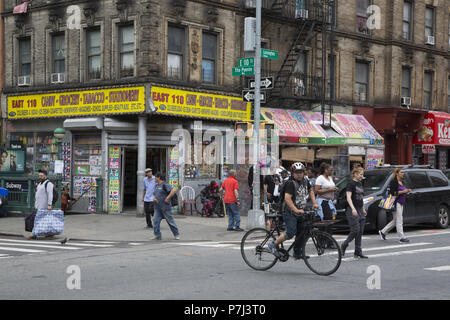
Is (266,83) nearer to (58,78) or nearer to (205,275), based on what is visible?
(205,275)

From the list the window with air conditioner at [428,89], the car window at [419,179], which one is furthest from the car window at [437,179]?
the window with air conditioner at [428,89]

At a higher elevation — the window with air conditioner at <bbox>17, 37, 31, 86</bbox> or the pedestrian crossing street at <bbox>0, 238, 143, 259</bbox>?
the window with air conditioner at <bbox>17, 37, 31, 86</bbox>

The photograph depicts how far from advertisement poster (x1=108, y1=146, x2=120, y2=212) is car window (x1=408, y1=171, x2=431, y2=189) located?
997cm

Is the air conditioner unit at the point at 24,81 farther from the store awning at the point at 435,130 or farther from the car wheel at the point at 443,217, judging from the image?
the store awning at the point at 435,130

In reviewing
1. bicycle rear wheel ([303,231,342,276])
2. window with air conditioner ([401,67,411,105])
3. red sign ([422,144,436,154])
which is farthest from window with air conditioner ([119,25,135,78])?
red sign ([422,144,436,154])

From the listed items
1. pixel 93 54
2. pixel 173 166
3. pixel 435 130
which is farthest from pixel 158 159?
pixel 435 130

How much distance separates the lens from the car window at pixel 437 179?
58.3 ft

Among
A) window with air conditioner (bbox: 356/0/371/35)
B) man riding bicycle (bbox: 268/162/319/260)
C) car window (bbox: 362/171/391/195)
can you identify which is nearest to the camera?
man riding bicycle (bbox: 268/162/319/260)

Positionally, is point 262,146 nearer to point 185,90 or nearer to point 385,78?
point 185,90

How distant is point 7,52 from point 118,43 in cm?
598

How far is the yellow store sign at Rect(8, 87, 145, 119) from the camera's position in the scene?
20578 millimetres

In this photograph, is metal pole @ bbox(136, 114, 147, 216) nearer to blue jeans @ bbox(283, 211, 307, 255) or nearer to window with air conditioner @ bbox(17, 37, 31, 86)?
window with air conditioner @ bbox(17, 37, 31, 86)

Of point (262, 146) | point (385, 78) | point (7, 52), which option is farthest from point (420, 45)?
point (7, 52)

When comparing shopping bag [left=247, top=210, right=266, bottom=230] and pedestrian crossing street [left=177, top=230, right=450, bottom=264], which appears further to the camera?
shopping bag [left=247, top=210, right=266, bottom=230]
